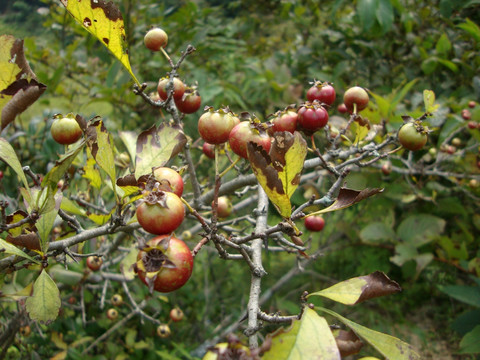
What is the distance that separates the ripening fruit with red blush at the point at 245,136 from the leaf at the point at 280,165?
8 centimetres

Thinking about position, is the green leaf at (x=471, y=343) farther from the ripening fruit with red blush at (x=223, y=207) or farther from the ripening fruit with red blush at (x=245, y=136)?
the ripening fruit with red blush at (x=245, y=136)

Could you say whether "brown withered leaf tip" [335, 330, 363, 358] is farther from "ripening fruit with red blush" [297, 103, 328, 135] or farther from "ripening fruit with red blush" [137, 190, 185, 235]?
"ripening fruit with red blush" [297, 103, 328, 135]

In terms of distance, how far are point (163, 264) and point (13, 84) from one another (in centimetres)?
48

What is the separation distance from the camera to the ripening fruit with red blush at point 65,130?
0.90 metres

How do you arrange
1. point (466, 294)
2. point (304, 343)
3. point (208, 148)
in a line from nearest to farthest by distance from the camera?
point (304, 343), point (208, 148), point (466, 294)

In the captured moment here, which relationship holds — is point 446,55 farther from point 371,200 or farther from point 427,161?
point 371,200

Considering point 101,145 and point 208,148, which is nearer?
point 101,145

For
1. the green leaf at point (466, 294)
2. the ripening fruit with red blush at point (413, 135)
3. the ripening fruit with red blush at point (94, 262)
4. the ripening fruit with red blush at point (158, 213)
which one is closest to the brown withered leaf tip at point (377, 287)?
the ripening fruit with red blush at point (158, 213)

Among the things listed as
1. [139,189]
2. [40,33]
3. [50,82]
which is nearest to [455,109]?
[139,189]

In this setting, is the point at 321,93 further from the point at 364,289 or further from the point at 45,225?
the point at 45,225

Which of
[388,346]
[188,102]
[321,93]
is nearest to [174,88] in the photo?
[188,102]

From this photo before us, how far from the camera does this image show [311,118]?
884mm

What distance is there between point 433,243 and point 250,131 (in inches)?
68.8

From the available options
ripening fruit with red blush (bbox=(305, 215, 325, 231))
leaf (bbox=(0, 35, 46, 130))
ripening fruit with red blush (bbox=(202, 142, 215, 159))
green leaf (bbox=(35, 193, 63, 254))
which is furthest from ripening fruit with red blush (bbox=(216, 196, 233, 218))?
leaf (bbox=(0, 35, 46, 130))
